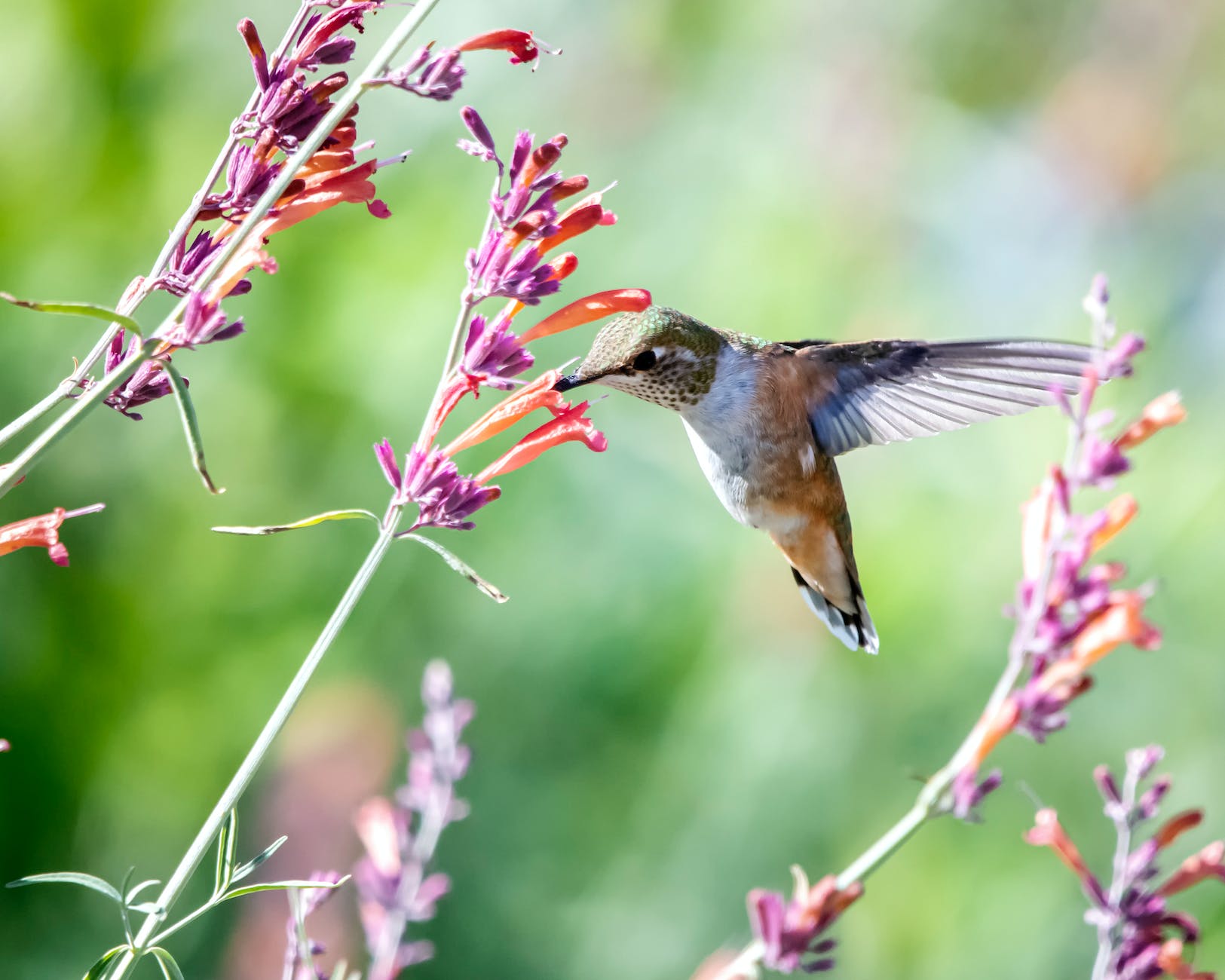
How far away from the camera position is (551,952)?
5.50 meters

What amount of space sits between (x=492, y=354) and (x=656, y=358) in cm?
110

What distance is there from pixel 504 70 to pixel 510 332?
18.0 ft

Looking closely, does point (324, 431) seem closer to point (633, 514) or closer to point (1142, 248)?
point (633, 514)

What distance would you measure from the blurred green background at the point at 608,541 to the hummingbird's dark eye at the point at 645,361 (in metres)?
2.24

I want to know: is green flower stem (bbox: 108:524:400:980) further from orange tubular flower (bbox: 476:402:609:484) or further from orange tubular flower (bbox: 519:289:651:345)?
orange tubular flower (bbox: 519:289:651:345)

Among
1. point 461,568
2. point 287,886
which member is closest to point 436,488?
point 461,568

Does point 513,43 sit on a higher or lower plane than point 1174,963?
higher

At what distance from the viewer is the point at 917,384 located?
3072 mm

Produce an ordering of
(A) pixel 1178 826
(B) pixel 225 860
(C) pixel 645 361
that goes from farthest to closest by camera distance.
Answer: (C) pixel 645 361 → (A) pixel 1178 826 → (B) pixel 225 860

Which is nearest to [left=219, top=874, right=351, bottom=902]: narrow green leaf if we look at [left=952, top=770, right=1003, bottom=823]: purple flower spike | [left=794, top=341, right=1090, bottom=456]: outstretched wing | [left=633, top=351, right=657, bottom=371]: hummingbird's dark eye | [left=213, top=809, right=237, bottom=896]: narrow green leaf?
[left=213, top=809, right=237, bottom=896]: narrow green leaf

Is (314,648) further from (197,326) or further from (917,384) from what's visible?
(917,384)

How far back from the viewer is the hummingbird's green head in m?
2.70

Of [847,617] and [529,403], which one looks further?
[847,617]

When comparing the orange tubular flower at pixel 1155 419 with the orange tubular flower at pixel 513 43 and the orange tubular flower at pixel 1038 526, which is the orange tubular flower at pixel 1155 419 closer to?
the orange tubular flower at pixel 1038 526
